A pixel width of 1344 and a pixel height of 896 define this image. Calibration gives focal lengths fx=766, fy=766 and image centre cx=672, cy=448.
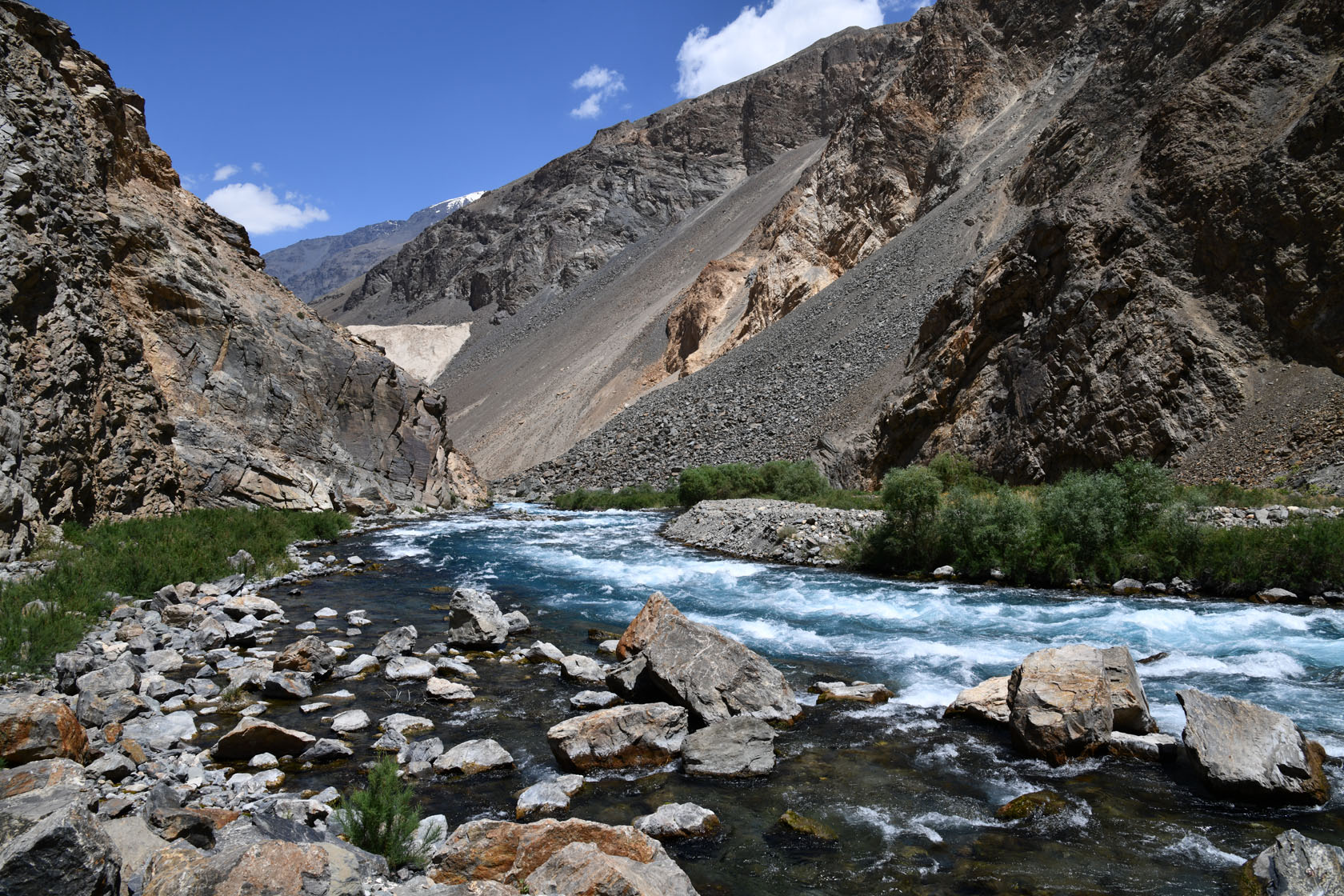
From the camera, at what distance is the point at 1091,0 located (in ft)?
150

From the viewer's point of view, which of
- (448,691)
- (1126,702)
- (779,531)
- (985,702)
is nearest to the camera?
(1126,702)

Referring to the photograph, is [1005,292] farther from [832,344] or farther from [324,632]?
[324,632]

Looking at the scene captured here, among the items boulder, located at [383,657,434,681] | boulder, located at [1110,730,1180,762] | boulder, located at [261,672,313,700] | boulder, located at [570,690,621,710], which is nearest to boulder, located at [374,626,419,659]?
boulder, located at [383,657,434,681]

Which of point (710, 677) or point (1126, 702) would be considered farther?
point (710, 677)

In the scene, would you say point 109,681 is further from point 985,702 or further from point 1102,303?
point 1102,303

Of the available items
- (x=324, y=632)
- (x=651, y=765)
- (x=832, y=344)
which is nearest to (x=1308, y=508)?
(x=651, y=765)

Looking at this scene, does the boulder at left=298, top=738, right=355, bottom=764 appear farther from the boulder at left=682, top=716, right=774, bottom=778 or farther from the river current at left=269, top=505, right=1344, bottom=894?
the boulder at left=682, top=716, right=774, bottom=778

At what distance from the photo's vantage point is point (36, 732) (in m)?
5.05

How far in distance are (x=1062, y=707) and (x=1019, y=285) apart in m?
21.8

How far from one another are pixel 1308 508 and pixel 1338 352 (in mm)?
7317

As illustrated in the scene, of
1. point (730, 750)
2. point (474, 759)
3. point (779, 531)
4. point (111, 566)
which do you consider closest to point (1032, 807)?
point (730, 750)

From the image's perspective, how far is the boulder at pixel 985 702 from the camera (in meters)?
7.07

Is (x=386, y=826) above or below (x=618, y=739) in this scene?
above

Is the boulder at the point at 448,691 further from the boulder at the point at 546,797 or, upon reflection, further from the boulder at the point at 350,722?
the boulder at the point at 546,797
